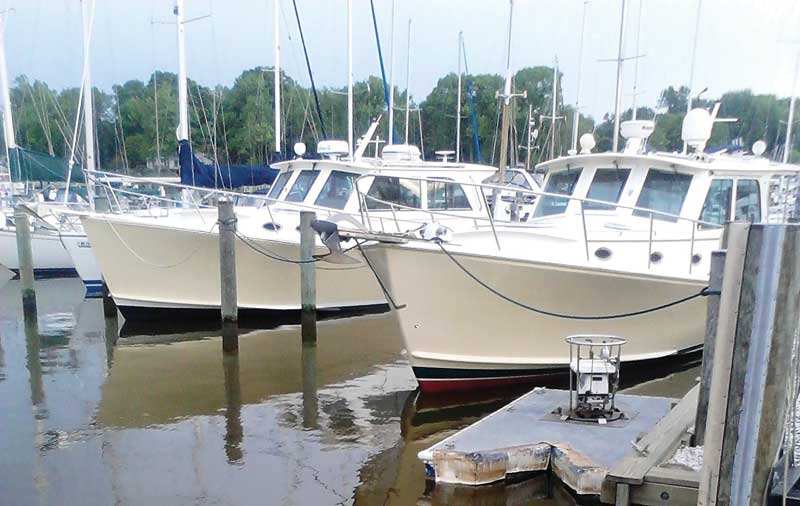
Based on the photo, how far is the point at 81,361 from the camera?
969cm

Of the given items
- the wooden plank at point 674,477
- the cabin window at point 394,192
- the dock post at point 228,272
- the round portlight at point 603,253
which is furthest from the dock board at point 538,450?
the cabin window at point 394,192

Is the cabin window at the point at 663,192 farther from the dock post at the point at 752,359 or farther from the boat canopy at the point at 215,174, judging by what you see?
the boat canopy at the point at 215,174

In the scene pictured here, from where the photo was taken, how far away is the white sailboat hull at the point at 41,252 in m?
17.9

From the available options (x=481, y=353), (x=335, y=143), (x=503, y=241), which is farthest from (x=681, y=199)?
(x=335, y=143)

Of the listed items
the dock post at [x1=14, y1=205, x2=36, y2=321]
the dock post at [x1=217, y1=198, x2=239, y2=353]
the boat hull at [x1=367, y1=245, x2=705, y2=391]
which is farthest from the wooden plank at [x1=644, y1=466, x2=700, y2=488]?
the dock post at [x1=14, y1=205, x2=36, y2=321]

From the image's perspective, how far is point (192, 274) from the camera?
11.7 meters

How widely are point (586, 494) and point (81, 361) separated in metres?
7.40

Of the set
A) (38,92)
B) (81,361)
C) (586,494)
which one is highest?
(38,92)

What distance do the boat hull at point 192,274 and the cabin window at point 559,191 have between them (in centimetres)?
331

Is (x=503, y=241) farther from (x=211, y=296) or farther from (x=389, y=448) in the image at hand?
(x=211, y=296)

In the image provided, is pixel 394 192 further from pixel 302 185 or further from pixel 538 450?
pixel 538 450

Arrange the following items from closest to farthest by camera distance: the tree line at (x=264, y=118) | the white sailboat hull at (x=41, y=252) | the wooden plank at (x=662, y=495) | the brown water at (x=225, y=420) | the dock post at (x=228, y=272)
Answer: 1. the wooden plank at (x=662, y=495)
2. the brown water at (x=225, y=420)
3. the dock post at (x=228, y=272)
4. the white sailboat hull at (x=41, y=252)
5. the tree line at (x=264, y=118)

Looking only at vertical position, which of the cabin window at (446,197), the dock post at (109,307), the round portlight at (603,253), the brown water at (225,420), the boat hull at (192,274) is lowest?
the dock post at (109,307)

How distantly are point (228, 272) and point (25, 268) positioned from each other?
5.03 metres
